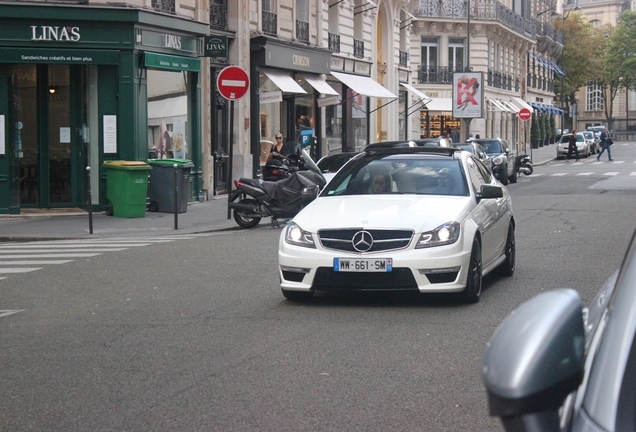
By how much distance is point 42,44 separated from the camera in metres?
20.4

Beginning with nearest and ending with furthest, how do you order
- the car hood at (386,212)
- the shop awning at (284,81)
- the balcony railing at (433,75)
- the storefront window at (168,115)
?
the car hood at (386,212), the storefront window at (168,115), the shop awning at (284,81), the balcony railing at (433,75)

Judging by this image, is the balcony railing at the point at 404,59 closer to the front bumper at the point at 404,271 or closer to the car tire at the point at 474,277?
the car tire at the point at 474,277

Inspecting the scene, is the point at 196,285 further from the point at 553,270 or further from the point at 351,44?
the point at 351,44

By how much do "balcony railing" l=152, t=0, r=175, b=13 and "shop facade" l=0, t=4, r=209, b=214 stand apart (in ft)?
1.58

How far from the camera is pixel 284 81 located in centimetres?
2973

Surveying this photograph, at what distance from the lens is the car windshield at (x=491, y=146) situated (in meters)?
36.1

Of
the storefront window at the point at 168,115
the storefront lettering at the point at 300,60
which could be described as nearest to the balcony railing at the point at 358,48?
the storefront lettering at the point at 300,60

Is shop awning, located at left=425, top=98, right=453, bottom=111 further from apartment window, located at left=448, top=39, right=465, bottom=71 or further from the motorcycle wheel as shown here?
the motorcycle wheel

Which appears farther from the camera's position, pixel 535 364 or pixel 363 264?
pixel 363 264

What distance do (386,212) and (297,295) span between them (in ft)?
4.02

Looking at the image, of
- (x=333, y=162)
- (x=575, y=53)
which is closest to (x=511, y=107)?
(x=575, y=53)

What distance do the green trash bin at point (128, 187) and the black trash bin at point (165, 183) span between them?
968mm

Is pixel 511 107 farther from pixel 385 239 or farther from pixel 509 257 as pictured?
pixel 385 239

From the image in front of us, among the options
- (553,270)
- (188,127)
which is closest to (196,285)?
(553,270)
